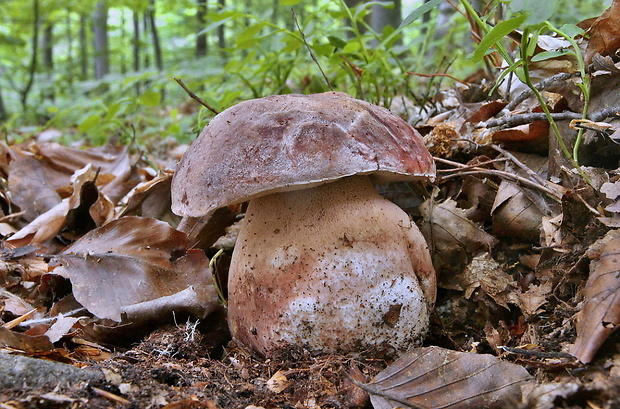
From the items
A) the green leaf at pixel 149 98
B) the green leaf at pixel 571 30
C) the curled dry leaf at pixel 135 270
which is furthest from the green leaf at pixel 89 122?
the green leaf at pixel 571 30

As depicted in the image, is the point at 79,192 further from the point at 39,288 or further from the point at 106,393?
the point at 106,393

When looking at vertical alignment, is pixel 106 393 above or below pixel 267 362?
above

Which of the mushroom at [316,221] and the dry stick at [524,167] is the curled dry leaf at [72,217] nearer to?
the mushroom at [316,221]

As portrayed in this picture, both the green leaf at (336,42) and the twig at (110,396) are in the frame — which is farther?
the green leaf at (336,42)

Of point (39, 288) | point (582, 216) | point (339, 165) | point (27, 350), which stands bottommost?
point (39, 288)

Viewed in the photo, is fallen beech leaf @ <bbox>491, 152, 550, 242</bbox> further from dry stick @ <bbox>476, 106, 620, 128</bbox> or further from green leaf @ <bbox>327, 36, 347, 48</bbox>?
green leaf @ <bbox>327, 36, 347, 48</bbox>

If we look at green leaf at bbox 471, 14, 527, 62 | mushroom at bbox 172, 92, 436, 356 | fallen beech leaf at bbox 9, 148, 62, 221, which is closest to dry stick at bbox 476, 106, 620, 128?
mushroom at bbox 172, 92, 436, 356

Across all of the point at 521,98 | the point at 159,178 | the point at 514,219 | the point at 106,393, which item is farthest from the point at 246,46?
the point at 106,393
